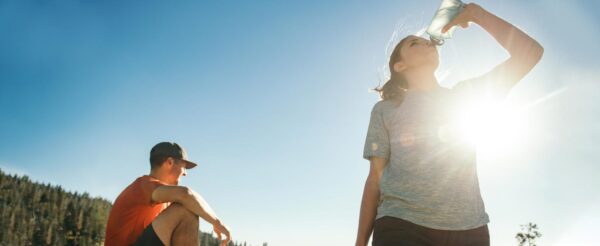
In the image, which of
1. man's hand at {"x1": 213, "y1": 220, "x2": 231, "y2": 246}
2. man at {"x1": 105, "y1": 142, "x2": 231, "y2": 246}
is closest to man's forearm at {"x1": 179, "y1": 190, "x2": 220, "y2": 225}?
man at {"x1": 105, "y1": 142, "x2": 231, "y2": 246}

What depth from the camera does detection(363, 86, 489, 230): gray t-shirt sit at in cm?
282

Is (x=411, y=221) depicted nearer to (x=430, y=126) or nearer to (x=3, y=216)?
(x=430, y=126)

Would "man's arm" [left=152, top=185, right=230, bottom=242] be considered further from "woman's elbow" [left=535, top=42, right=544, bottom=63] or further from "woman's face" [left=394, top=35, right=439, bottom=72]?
"woman's elbow" [left=535, top=42, right=544, bottom=63]

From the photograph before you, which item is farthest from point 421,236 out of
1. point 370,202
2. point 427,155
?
point 427,155

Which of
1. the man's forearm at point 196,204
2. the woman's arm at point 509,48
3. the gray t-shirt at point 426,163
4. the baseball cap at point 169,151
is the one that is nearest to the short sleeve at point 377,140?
the gray t-shirt at point 426,163

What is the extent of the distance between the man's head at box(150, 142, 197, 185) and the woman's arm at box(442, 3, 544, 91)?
175 inches

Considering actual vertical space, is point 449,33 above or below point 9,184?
below

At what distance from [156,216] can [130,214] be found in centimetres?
40

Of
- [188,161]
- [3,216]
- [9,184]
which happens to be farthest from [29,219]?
[188,161]

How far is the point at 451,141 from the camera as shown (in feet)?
10.2

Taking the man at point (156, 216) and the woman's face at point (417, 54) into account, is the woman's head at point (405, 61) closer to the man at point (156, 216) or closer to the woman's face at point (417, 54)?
the woman's face at point (417, 54)

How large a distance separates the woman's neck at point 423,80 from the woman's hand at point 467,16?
1.38 feet

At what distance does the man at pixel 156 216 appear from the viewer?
4738mm

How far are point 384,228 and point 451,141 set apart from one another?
0.88 m
